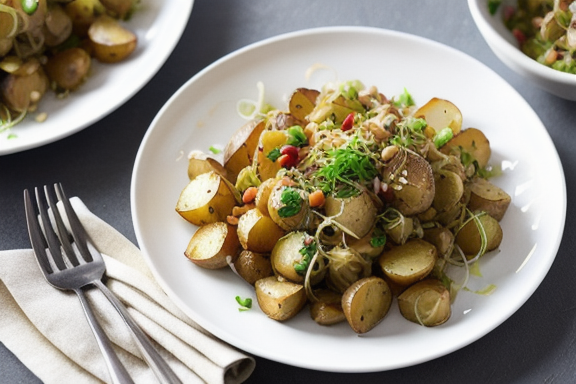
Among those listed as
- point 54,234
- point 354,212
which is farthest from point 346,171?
point 54,234

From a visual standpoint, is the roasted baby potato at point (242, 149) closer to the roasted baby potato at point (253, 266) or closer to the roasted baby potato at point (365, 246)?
the roasted baby potato at point (253, 266)

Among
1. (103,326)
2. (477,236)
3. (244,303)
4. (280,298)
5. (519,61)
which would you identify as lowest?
(103,326)

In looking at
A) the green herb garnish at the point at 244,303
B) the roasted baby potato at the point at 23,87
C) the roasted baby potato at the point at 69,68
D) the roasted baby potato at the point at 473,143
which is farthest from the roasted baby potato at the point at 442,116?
the roasted baby potato at the point at 23,87

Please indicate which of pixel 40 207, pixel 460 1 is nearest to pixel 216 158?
pixel 40 207

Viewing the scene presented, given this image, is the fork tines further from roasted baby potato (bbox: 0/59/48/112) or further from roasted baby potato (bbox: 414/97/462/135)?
roasted baby potato (bbox: 414/97/462/135)

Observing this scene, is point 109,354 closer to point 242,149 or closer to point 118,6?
point 242,149

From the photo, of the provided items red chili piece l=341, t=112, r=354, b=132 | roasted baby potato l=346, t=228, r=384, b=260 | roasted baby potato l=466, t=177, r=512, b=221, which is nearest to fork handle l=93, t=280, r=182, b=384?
roasted baby potato l=346, t=228, r=384, b=260
